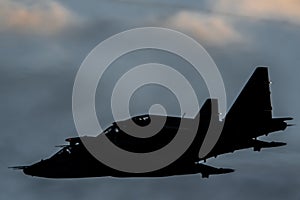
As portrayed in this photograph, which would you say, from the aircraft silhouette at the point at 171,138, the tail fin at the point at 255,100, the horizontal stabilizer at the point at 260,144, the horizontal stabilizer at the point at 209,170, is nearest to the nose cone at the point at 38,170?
the aircraft silhouette at the point at 171,138

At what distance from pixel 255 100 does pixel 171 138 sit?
12.2 m

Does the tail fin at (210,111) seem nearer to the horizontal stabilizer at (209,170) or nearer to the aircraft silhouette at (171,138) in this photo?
the aircraft silhouette at (171,138)

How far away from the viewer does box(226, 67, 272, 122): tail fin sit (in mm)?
67312

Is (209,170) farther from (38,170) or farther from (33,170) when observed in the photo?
(33,170)

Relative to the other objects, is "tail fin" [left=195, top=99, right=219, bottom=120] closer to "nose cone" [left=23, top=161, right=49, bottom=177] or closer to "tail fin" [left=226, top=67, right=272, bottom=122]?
"tail fin" [left=226, top=67, right=272, bottom=122]

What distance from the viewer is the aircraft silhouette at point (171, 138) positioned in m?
62.4

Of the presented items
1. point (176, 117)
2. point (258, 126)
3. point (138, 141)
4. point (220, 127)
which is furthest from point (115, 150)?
point (258, 126)

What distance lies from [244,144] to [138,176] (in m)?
13.2

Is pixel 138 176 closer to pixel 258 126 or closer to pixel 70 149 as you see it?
pixel 70 149

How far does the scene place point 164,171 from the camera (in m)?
62.6

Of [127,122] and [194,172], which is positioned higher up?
[127,122]

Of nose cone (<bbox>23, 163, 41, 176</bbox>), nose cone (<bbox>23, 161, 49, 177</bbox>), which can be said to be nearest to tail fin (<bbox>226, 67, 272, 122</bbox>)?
nose cone (<bbox>23, 161, 49, 177</bbox>)

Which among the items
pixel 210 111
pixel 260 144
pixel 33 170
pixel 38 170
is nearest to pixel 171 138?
pixel 210 111

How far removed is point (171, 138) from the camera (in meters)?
64.1
